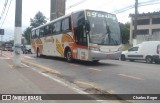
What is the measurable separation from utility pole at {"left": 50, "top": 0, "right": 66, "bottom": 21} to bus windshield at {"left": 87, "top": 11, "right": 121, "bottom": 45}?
2458cm

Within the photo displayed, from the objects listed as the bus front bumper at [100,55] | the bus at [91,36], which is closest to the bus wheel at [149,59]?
the bus at [91,36]

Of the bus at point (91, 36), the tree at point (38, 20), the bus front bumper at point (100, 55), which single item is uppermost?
the tree at point (38, 20)

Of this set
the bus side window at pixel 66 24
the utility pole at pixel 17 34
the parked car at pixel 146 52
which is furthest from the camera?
the parked car at pixel 146 52

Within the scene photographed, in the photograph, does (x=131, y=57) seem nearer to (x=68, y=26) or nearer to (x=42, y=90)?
(x=68, y=26)

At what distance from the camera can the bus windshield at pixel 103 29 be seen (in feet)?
60.1

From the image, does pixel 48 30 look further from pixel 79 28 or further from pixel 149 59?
pixel 149 59

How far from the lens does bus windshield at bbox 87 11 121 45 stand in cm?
1831

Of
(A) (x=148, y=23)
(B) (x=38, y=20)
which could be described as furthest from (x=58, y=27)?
(B) (x=38, y=20)

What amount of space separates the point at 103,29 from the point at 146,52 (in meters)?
8.82

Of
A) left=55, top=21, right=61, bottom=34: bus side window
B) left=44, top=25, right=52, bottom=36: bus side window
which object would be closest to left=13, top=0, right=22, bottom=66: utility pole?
left=55, top=21, right=61, bottom=34: bus side window

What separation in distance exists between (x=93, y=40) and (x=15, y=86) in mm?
8342

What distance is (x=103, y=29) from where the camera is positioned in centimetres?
1855

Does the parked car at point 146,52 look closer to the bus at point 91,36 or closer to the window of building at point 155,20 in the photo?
the bus at point 91,36

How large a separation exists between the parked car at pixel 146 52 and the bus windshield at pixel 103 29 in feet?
22.7
